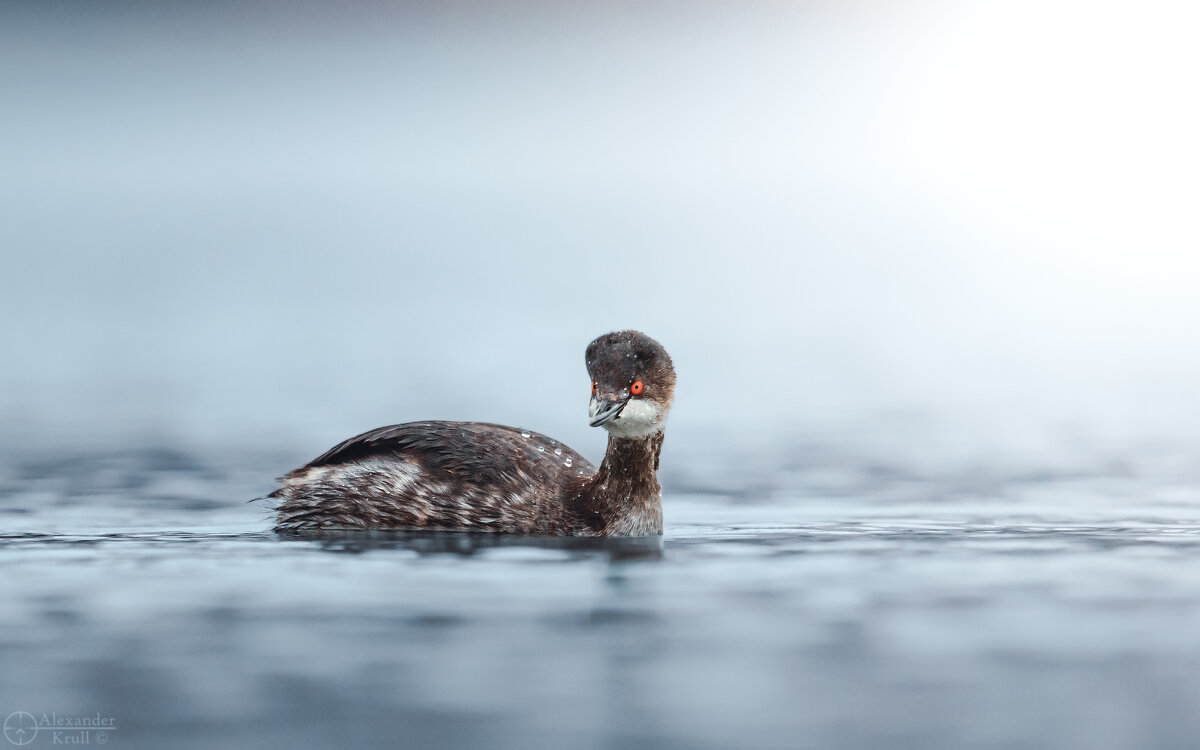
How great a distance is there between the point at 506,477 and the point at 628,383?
992 mm

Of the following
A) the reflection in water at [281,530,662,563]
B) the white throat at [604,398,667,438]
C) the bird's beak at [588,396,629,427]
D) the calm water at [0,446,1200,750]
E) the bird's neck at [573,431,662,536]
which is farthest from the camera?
the bird's neck at [573,431,662,536]

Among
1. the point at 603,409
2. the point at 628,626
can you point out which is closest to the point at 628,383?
the point at 603,409

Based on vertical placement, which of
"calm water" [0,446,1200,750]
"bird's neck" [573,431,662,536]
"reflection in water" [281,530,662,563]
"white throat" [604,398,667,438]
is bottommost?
"calm water" [0,446,1200,750]

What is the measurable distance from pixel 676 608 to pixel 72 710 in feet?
9.38

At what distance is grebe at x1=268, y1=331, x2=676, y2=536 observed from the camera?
922 cm

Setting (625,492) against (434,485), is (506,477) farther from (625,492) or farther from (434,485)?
(625,492)

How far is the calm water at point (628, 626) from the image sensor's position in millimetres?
5285

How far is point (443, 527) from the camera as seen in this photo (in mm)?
9438

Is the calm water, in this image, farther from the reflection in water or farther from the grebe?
the grebe

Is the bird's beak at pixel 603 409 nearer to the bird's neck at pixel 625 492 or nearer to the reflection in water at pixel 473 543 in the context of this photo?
the bird's neck at pixel 625 492

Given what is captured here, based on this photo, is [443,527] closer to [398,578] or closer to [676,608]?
[398,578]

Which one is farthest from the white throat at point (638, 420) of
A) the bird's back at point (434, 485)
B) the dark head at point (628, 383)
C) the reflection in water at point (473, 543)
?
the reflection in water at point (473, 543)

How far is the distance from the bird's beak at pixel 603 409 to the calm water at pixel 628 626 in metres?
0.74

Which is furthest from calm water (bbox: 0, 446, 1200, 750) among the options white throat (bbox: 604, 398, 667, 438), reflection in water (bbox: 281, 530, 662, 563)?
white throat (bbox: 604, 398, 667, 438)
